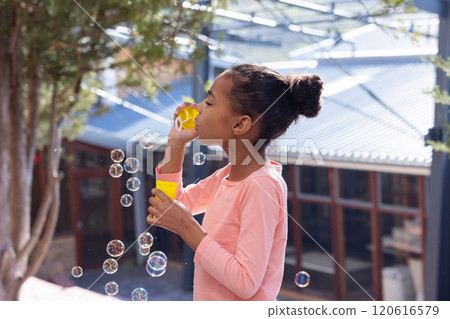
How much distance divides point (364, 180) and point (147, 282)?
218 centimetres

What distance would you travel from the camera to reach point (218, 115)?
1163 mm

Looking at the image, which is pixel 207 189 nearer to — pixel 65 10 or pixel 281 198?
pixel 281 198

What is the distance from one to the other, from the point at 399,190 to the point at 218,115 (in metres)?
4.49

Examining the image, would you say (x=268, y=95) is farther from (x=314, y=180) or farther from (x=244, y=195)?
(x=314, y=180)

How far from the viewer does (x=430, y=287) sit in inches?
175

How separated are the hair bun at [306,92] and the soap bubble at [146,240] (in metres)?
0.55

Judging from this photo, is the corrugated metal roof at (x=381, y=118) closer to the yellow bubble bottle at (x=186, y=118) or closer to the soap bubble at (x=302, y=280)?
the soap bubble at (x=302, y=280)

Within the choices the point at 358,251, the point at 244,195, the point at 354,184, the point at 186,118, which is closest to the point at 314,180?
the point at 354,184

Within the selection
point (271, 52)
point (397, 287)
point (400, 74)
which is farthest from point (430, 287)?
point (271, 52)

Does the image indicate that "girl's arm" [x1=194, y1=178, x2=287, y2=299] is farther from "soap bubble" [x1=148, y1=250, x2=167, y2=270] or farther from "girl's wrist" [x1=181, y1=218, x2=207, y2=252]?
"soap bubble" [x1=148, y1=250, x2=167, y2=270]

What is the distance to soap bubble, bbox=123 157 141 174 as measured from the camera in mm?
1624

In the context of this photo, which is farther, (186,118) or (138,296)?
(138,296)

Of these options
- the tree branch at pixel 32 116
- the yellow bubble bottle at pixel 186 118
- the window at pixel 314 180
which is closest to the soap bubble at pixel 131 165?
the yellow bubble bottle at pixel 186 118

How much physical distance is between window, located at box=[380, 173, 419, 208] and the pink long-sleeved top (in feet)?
14.2
